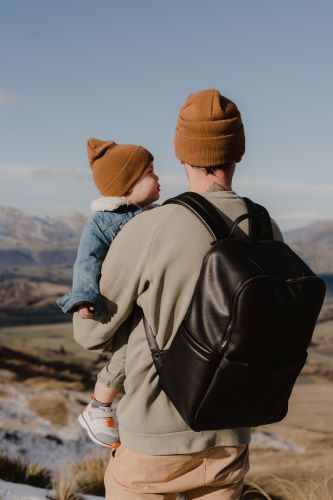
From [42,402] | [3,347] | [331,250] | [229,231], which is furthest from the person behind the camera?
[331,250]

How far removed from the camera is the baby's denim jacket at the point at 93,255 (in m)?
1.89

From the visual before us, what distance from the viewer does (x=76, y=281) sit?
6.44 feet

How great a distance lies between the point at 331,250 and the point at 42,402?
47697 millimetres

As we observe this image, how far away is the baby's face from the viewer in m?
2.24

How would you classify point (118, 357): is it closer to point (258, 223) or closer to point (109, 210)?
point (109, 210)

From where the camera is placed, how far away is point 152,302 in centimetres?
181

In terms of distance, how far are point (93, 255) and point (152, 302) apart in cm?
34

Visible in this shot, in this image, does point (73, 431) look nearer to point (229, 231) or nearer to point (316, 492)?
point (316, 492)

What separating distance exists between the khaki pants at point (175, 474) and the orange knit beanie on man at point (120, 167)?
91 cm

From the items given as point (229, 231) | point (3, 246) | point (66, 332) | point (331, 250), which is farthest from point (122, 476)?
point (3, 246)

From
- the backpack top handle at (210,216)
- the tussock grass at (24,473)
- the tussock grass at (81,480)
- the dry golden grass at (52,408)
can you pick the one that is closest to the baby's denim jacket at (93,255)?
the backpack top handle at (210,216)

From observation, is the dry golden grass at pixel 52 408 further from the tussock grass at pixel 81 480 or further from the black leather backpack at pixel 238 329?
the black leather backpack at pixel 238 329

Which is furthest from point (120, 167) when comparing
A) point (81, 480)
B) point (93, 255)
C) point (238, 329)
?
point (81, 480)

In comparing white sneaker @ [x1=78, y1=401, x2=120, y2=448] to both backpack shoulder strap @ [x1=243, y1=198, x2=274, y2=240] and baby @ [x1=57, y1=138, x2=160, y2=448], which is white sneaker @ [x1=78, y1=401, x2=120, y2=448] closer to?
baby @ [x1=57, y1=138, x2=160, y2=448]
